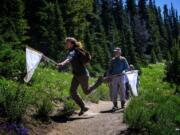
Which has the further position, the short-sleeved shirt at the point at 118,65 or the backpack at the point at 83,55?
the short-sleeved shirt at the point at 118,65

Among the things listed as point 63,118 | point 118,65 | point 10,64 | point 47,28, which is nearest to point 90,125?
point 63,118

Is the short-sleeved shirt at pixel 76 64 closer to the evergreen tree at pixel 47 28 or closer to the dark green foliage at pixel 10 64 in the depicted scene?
the dark green foliage at pixel 10 64

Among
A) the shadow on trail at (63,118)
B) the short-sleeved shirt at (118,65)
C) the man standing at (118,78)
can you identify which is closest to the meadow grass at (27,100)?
the shadow on trail at (63,118)

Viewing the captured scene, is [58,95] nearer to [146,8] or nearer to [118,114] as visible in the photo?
[118,114]

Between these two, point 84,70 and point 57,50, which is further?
point 57,50

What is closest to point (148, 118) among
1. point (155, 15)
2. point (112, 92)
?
point (112, 92)

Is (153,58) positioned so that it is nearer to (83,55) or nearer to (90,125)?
(83,55)

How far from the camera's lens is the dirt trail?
39.0ft

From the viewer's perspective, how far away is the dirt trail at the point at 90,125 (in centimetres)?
1188

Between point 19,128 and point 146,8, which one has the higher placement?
point 146,8

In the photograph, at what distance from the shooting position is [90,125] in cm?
1279

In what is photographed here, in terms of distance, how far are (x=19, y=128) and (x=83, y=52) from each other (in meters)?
3.54

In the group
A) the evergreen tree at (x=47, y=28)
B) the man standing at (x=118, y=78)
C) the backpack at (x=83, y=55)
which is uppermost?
the evergreen tree at (x=47, y=28)

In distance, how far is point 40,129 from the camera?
1202cm
